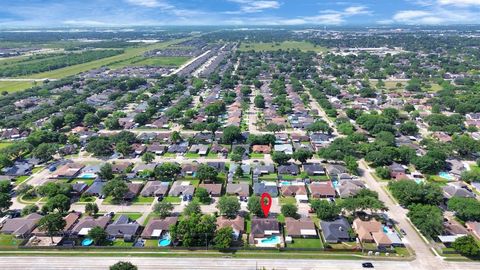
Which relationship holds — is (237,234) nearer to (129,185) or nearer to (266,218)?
(266,218)

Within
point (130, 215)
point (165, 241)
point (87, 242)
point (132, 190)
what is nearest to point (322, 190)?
point (165, 241)

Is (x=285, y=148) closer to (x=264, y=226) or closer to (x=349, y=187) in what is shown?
(x=349, y=187)

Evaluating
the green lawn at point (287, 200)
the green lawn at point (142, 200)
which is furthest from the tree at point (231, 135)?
the green lawn at point (142, 200)

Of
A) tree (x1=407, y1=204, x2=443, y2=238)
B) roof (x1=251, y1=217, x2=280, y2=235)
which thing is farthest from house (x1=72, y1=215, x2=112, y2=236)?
tree (x1=407, y1=204, x2=443, y2=238)

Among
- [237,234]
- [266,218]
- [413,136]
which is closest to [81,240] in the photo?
[237,234]

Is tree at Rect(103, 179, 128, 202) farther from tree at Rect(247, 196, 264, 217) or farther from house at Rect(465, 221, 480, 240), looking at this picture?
house at Rect(465, 221, 480, 240)

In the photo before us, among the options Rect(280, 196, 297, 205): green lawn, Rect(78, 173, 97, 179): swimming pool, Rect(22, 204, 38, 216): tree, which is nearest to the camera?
Rect(22, 204, 38, 216): tree
